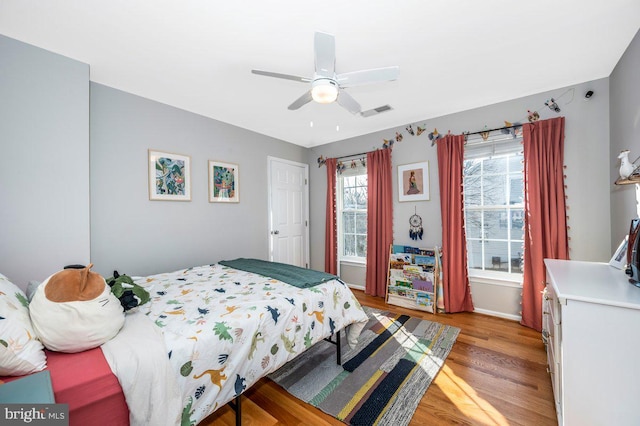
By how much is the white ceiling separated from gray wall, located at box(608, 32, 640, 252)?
13cm

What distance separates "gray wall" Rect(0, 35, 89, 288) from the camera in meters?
1.84

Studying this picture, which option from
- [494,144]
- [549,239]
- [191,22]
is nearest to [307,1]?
[191,22]

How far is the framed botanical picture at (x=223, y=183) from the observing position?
3.38 m

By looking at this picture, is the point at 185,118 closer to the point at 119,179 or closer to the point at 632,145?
the point at 119,179

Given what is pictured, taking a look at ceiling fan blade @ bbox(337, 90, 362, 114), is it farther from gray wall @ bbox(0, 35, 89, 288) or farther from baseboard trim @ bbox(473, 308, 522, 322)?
baseboard trim @ bbox(473, 308, 522, 322)

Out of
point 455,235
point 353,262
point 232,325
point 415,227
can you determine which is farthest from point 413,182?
point 232,325

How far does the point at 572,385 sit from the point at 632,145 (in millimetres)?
1850

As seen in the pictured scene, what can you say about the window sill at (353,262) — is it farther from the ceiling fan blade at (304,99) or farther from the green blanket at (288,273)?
the ceiling fan blade at (304,99)

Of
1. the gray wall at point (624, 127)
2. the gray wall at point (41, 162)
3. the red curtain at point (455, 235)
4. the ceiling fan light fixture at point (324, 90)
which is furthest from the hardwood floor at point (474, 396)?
the ceiling fan light fixture at point (324, 90)

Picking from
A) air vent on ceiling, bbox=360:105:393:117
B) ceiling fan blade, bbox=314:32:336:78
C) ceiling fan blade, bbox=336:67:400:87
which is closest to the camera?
ceiling fan blade, bbox=314:32:336:78

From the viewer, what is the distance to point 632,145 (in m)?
1.95

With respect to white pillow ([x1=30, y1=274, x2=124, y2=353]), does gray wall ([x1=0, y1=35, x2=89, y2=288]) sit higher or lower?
higher

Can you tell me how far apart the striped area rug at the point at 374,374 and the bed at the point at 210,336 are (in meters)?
0.29

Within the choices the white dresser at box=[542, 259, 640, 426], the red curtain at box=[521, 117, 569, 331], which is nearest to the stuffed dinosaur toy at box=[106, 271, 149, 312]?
the white dresser at box=[542, 259, 640, 426]
